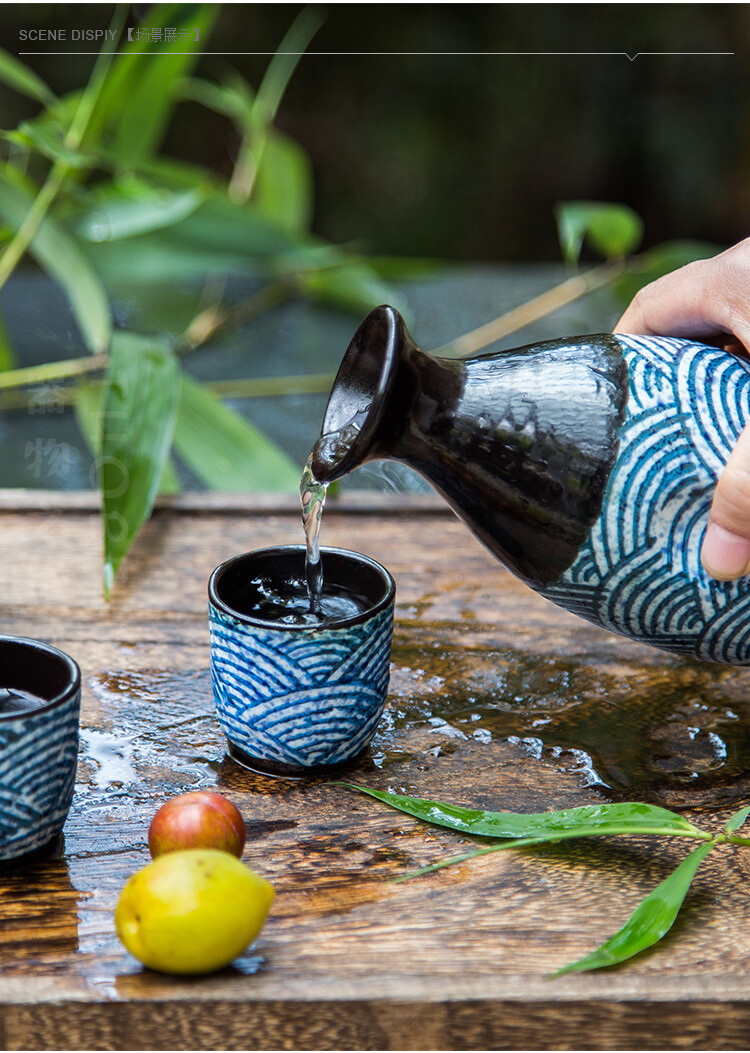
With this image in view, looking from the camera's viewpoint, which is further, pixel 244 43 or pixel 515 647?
pixel 244 43

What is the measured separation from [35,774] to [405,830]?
25cm

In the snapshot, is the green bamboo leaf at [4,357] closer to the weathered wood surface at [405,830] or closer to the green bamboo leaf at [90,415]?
the green bamboo leaf at [90,415]

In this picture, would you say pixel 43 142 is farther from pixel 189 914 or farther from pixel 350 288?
pixel 189 914

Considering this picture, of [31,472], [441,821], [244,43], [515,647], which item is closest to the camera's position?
[441,821]

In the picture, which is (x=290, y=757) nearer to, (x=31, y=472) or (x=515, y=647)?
(x=515, y=647)

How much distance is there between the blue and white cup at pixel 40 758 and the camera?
0.67 metres

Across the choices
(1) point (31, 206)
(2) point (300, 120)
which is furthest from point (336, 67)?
(1) point (31, 206)

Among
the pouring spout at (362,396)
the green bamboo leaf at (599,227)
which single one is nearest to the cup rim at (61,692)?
the pouring spout at (362,396)

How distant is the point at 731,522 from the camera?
734mm

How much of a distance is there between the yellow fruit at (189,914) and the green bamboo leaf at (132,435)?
0.46 meters

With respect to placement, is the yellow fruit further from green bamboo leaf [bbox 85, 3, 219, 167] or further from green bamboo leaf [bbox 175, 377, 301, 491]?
green bamboo leaf [bbox 85, 3, 219, 167]

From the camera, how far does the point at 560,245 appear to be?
Answer: 13.0 feet

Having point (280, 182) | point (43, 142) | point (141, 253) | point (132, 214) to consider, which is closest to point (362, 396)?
point (43, 142)

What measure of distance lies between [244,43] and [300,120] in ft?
1.06
